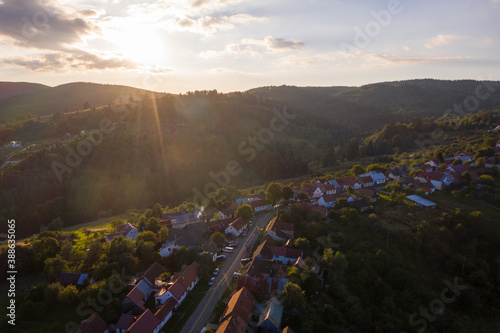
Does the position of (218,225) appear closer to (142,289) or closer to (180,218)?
(180,218)

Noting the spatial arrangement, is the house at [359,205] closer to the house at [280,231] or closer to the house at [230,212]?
A: the house at [280,231]

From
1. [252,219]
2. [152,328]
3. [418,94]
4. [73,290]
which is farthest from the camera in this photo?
[418,94]

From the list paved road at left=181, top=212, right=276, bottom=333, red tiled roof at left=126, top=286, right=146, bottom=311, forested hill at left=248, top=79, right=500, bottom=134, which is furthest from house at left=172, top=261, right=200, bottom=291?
forested hill at left=248, top=79, right=500, bottom=134

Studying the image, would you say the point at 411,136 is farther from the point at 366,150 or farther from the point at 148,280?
the point at 148,280

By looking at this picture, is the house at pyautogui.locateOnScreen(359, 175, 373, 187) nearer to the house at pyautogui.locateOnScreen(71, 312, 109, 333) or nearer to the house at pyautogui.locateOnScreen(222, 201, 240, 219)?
the house at pyautogui.locateOnScreen(222, 201, 240, 219)

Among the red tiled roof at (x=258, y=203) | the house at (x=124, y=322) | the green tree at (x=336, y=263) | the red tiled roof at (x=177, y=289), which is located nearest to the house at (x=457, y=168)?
the red tiled roof at (x=258, y=203)

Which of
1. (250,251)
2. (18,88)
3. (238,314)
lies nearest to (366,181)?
(250,251)

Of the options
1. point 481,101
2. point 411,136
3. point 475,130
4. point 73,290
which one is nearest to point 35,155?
point 73,290
